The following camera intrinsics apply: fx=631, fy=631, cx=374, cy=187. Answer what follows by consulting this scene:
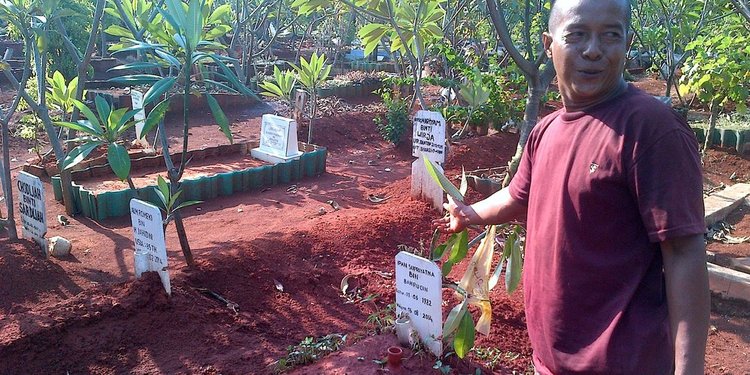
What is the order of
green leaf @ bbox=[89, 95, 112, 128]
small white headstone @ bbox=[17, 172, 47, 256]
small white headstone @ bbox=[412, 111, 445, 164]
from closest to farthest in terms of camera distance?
1. green leaf @ bbox=[89, 95, 112, 128]
2. small white headstone @ bbox=[17, 172, 47, 256]
3. small white headstone @ bbox=[412, 111, 445, 164]

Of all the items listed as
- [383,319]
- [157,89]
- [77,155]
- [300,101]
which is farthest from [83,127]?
[300,101]

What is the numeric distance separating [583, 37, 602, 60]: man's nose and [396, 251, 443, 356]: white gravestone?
1397 millimetres

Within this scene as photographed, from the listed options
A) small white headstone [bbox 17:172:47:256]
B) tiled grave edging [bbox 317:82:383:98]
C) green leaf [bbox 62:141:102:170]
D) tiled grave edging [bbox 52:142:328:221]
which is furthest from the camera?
tiled grave edging [bbox 317:82:383:98]

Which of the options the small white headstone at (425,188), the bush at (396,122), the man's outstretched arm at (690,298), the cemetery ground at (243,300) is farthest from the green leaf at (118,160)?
the bush at (396,122)

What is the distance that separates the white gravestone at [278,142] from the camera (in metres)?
7.23

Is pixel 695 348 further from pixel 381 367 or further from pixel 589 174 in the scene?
pixel 381 367

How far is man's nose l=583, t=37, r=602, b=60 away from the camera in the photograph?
4.58 ft

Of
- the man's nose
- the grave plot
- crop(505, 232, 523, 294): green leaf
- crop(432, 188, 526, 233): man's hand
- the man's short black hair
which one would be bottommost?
the grave plot

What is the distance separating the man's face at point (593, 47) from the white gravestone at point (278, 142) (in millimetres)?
5847

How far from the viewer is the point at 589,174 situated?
1.36 metres

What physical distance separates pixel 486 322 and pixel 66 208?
4244mm

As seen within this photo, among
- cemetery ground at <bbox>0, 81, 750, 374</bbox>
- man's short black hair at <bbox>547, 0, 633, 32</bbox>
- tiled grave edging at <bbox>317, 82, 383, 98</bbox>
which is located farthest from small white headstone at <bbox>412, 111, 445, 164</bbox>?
tiled grave edging at <bbox>317, 82, 383, 98</bbox>

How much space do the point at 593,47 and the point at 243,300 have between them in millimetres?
2864

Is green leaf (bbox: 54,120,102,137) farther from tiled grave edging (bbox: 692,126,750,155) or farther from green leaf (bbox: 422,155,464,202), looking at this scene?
tiled grave edging (bbox: 692,126,750,155)
